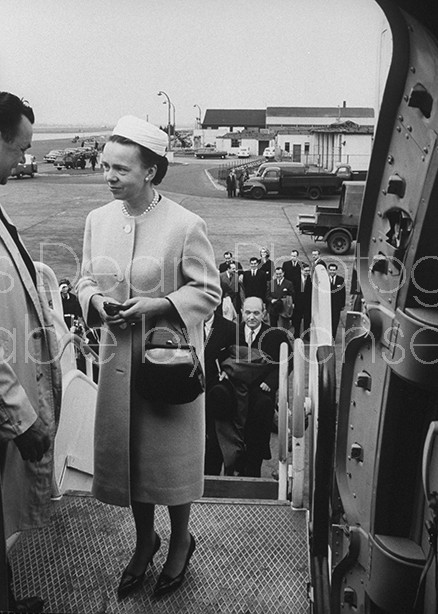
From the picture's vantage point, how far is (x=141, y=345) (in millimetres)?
2623

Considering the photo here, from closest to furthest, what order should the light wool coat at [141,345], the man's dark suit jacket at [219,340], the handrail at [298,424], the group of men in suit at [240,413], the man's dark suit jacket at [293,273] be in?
1. the light wool coat at [141,345]
2. the handrail at [298,424]
3. the group of men in suit at [240,413]
4. the man's dark suit jacket at [219,340]
5. the man's dark suit jacket at [293,273]

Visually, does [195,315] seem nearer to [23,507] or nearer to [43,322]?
[43,322]

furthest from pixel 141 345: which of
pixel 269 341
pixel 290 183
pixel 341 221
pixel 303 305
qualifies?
pixel 290 183

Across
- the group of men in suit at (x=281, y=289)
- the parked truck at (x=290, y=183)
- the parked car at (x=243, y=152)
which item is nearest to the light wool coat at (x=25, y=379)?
the group of men in suit at (x=281, y=289)

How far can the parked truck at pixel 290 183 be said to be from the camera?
30938 millimetres

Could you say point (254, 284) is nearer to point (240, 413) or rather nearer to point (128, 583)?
point (240, 413)

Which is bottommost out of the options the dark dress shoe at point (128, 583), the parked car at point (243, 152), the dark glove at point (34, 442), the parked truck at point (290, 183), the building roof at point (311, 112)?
the parked car at point (243, 152)

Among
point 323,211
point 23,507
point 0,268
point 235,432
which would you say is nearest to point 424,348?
point 0,268

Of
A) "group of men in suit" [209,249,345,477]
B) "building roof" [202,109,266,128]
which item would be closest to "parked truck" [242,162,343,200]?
"group of men in suit" [209,249,345,477]

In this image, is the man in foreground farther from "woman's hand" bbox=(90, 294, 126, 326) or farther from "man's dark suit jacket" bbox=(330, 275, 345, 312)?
"man's dark suit jacket" bbox=(330, 275, 345, 312)

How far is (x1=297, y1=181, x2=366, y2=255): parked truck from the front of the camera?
19.0 metres

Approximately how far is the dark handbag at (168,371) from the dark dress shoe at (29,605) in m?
0.80

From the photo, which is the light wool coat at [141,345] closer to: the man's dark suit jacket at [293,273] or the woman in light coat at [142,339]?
the woman in light coat at [142,339]

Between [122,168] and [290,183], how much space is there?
29.7 metres
